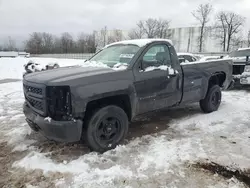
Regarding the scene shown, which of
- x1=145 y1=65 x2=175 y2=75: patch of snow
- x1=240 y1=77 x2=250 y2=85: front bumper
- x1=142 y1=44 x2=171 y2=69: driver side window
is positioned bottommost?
x1=240 y1=77 x2=250 y2=85: front bumper

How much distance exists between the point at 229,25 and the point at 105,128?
5361cm

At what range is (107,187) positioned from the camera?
3080 mm

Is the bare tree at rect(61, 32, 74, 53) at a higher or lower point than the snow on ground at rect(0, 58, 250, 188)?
higher

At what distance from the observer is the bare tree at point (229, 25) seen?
50594 mm

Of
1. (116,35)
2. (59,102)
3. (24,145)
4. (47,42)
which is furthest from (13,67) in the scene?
(47,42)

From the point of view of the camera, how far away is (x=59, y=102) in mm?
3531

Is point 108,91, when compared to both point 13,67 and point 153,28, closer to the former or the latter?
point 13,67

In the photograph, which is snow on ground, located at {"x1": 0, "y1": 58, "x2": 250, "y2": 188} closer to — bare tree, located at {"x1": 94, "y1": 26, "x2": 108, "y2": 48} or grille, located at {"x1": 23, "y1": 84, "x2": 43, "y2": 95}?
grille, located at {"x1": 23, "y1": 84, "x2": 43, "y2": 95}

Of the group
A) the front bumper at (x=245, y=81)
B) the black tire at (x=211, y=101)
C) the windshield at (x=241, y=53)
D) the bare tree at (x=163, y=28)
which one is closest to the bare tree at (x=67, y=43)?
the bare tree at (x=163, y=28)

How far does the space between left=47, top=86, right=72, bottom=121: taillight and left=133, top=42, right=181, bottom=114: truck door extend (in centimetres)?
128

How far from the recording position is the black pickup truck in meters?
3.57

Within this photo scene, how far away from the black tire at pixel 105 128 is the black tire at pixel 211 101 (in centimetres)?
279

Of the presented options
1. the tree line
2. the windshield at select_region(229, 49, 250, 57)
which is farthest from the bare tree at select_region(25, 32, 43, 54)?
the windshield at select_region(229, 49, 250, 57)

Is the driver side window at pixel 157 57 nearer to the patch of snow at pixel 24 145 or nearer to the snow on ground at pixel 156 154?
the snow on ground at pixel 156 154
